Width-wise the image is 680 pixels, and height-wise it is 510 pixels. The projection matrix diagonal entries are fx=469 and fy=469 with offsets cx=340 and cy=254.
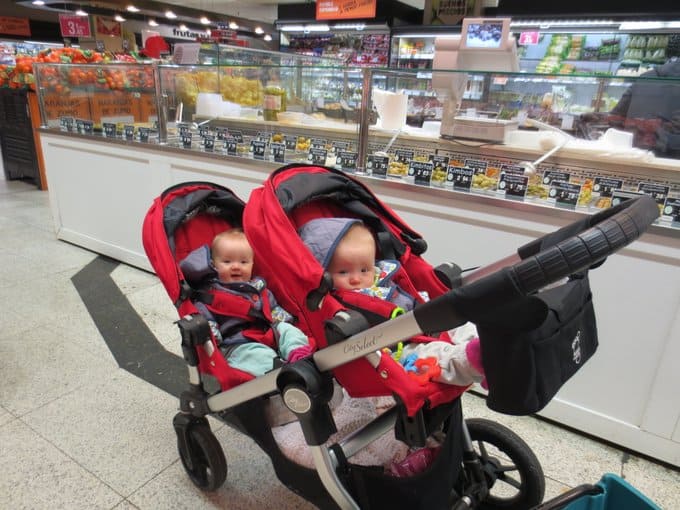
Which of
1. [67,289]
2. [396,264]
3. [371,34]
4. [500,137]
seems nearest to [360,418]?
[396,264]

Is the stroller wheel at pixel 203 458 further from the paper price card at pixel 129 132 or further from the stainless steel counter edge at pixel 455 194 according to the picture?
the paper price card at pixel 129 132

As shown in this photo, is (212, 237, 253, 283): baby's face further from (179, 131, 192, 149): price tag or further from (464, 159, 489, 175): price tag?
(179, 131, 192, 149): price tag


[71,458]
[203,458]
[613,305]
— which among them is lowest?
[71,458]

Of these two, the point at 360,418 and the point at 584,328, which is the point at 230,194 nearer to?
the point at 360,418

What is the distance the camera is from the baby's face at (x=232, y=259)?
1.49m

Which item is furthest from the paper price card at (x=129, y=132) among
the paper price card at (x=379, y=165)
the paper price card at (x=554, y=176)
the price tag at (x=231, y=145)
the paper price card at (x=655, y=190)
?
the paper price card at (x=655, y=190)

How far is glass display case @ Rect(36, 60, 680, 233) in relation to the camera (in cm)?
181

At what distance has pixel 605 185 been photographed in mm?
1835

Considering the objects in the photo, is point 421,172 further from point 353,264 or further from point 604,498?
point 604,498

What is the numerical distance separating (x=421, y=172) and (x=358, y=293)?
1061 mm

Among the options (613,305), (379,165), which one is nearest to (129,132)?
(379,165)

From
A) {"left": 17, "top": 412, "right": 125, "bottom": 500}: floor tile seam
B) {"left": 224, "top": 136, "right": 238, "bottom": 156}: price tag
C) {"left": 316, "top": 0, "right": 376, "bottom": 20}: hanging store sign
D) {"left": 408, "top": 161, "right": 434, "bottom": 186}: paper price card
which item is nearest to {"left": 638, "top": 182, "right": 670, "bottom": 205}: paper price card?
{"left": 408, "top": 161, "right": 434, "bottom": 186}: paper price card

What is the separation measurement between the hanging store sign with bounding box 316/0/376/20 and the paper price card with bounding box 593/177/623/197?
5317 millimetres

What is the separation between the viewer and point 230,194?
1.63 m
